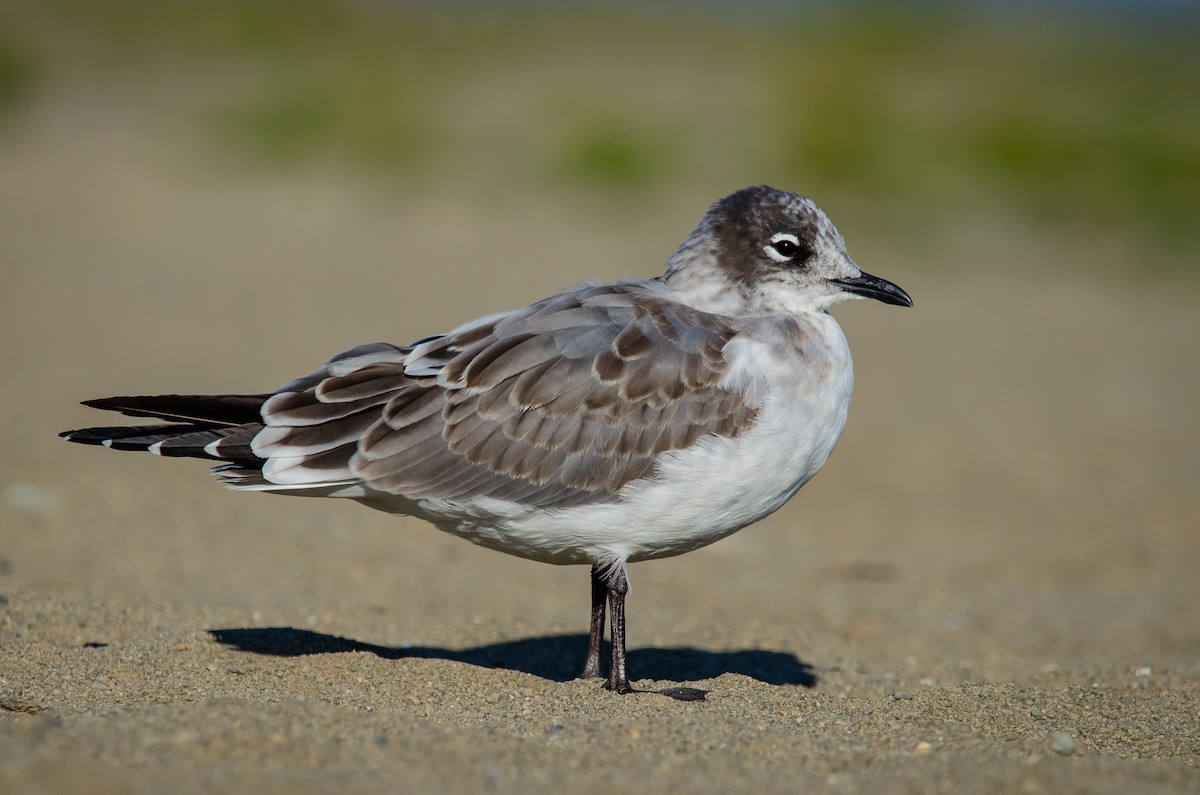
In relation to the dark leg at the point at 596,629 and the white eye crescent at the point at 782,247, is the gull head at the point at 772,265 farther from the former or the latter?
the dark leg at the point at 596,629

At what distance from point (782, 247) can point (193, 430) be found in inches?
99.7

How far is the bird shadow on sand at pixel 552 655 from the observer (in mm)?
5715

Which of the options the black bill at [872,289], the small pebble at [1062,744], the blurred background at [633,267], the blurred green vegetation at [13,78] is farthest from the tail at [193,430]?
the blurred green vegetation at [13,78]

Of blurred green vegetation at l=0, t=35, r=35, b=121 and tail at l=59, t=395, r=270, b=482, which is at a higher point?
blurred green vegetation at l=0, t=35, r=35, b=121

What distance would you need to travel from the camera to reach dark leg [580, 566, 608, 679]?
5.65 m

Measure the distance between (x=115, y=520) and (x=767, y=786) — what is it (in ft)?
17.4

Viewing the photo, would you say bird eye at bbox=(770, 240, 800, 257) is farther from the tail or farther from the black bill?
the tail

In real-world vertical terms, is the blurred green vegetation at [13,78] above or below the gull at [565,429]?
above

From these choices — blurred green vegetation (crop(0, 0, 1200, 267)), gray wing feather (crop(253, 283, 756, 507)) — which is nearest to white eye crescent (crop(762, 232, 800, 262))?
gray wing feather (crop(253, 283, 756, 507))

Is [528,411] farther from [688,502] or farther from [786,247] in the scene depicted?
[786,247]

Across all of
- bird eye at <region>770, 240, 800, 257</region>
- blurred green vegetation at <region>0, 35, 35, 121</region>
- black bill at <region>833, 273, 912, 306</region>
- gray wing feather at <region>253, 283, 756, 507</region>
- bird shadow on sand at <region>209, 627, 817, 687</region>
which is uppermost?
blurred green vegetation at <region>0, 35, 35, 121</region>

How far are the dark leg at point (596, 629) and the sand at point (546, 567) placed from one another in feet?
1.03

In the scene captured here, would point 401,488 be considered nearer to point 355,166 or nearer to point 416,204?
point 416,204

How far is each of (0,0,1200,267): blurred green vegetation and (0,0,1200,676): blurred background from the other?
9 cm
